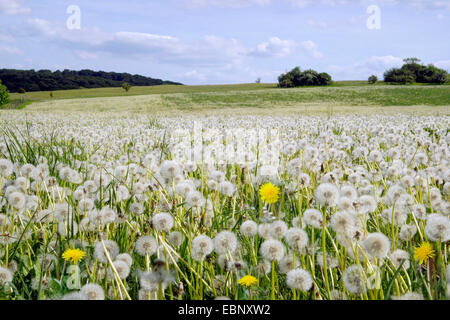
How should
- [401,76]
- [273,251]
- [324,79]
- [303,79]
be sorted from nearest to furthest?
[273,251] → [401,76] → [303,79] → [324,79]

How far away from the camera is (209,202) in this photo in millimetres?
2492

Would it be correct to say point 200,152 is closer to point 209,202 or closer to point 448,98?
point 209,202

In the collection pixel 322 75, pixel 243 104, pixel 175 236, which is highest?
pixel 322 75

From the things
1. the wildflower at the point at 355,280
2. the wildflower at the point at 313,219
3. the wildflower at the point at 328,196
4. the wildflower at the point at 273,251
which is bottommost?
the wildflower at the point at 355,280

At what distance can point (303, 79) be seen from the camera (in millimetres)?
85500

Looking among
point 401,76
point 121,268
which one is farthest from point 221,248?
point 401,76

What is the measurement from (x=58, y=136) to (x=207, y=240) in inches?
288

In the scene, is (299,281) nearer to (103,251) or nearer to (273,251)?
(273,251)

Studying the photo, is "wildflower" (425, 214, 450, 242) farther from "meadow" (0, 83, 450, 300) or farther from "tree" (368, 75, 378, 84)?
"tree" (368, 75, 378, 84)

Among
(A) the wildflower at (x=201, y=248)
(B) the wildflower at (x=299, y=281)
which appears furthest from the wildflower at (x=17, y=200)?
(B) the wildflower at (x=299, y=281)

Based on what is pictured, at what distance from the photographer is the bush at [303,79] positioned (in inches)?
3351

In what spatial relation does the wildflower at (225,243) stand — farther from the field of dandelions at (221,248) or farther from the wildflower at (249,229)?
the wildflower at (249,229)
